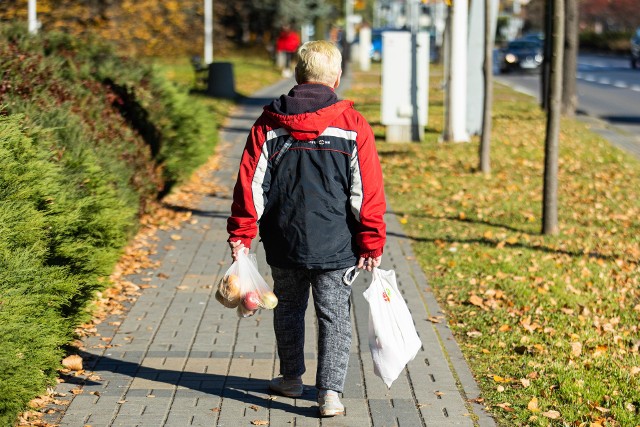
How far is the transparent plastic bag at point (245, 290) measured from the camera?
188 inches

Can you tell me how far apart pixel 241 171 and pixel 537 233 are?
581 centimetres

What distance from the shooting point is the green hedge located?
4422 millimetres

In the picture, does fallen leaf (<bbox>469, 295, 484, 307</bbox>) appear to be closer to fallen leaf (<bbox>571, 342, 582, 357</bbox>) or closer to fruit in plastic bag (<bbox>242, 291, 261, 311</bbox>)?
fallen leaf (<bbox>571, 342, 582, 357</bbox>)

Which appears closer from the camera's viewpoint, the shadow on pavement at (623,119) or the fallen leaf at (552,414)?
the fallen leaf at (552,414)

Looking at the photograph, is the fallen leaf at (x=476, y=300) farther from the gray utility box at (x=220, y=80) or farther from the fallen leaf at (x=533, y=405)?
the gray utility box at (x=220, y=80)

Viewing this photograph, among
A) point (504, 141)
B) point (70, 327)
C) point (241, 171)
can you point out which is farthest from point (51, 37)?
point (504, 141)

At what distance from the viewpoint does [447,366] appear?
5781mm

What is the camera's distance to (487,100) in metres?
13.9

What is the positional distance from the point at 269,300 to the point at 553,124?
5.40 metres

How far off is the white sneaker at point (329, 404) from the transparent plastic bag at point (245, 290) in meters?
0.50

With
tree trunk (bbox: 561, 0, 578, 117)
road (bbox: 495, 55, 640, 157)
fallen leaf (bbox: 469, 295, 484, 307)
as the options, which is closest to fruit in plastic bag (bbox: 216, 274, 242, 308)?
fallen leaf (bbox: 469, 295, 484, 307)

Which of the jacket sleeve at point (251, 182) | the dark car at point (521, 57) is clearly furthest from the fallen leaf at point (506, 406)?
the dark car at point (521, 57)

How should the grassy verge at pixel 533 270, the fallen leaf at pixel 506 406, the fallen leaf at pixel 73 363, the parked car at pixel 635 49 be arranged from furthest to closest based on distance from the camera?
the parked car at pixel 635 49, the fallen leaf at pixel 73 363, the grassy verge at pixel 533 270, the fallen leaf at pixel 506 406

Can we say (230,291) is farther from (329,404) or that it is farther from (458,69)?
(458,69)
